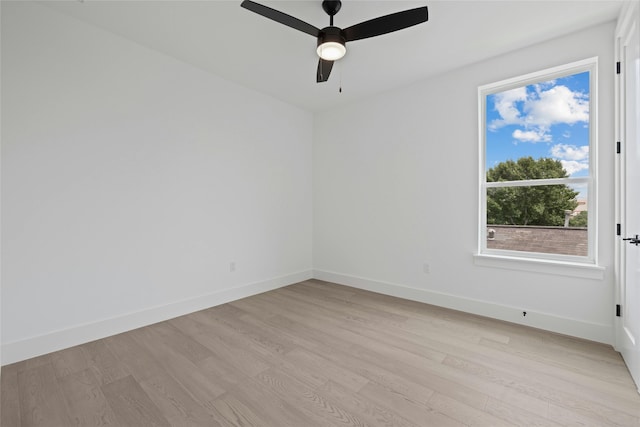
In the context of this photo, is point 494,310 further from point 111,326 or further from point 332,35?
point 111,326

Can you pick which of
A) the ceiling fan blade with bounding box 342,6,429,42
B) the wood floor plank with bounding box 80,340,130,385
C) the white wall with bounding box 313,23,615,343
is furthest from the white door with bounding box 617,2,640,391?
the wood floor plank with bounding box 80,340,130,385

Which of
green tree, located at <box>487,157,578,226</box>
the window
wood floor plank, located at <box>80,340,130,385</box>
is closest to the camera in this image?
wood floor plank, located at <box>80,340,130,385</box>

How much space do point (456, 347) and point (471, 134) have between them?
221cm

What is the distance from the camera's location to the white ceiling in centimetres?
222

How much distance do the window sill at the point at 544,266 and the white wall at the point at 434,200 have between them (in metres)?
0.05

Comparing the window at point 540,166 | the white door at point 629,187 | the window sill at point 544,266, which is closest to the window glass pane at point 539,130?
the window at point 540,166

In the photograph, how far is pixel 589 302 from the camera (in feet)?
8.10

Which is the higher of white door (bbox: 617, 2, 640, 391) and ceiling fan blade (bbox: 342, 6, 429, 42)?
ceiling fan blade (bbox: 342, 6, 429, 42)

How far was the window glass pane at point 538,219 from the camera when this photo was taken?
2637 mm

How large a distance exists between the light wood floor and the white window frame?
2.04 ft

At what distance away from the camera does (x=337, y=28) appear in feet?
6.89

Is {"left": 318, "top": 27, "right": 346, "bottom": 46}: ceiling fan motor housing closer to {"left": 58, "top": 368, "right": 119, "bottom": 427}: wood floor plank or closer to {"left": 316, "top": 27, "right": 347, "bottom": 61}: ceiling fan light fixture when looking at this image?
{"left": 316, "top": 27, "right": 347, "bottom": 61}: ceiling fan light fixture

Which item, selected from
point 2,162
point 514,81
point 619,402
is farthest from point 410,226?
point 2,162

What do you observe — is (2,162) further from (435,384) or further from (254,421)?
(435,384)
